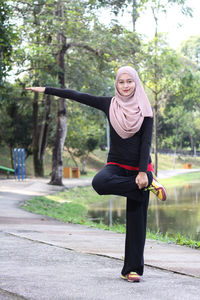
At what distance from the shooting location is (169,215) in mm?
16172

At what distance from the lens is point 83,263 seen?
563 centimetres

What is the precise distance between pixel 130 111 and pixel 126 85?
24cm

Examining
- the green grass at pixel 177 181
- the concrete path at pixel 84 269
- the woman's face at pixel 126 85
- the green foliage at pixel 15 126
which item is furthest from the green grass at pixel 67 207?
the green foliage at pixel 15 126

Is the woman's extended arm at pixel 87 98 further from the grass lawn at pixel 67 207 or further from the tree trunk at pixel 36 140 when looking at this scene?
the tree trunk at pixel 36 140

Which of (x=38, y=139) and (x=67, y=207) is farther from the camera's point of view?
(x=38, y=139)

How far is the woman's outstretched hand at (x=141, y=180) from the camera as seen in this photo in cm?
455

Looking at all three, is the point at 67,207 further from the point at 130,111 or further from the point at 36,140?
the point at 36,140

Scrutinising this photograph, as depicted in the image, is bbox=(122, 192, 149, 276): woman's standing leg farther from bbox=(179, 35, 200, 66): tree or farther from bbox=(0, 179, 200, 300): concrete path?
bbox=(179, 35, 200, 66): tree

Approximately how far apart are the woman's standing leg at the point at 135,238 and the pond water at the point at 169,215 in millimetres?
6195

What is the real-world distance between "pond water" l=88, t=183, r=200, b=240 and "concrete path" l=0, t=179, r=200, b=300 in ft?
13.1

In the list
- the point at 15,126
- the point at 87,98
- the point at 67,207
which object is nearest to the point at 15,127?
the point at 15,126

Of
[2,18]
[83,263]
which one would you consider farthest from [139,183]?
[2,18]

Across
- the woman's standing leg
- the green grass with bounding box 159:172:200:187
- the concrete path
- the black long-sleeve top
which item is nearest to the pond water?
the concrete path

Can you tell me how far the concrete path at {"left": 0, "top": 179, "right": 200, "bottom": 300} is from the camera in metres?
4.24
